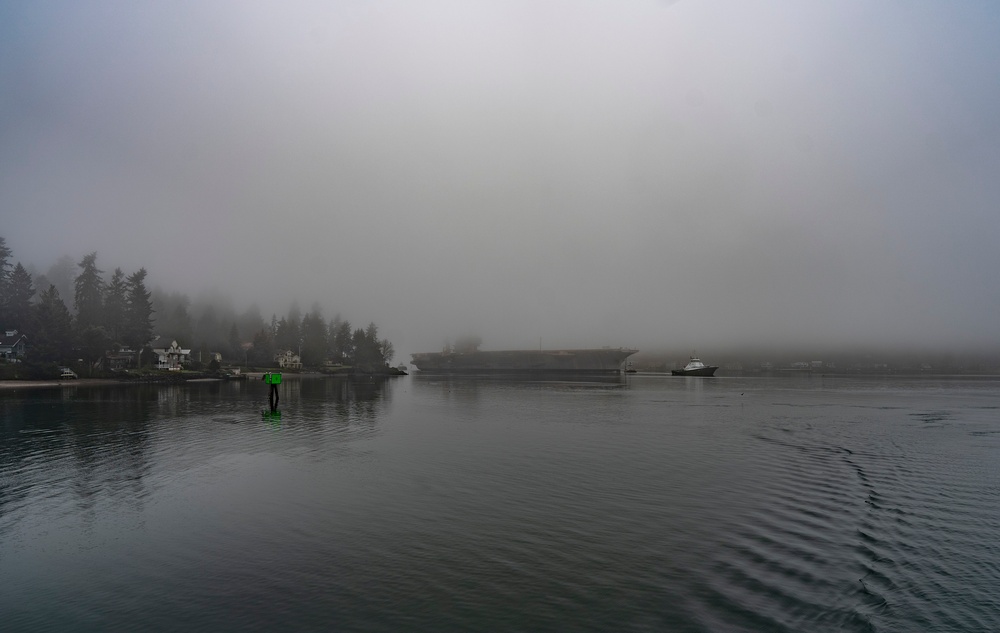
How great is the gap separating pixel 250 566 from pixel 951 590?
13.6 m

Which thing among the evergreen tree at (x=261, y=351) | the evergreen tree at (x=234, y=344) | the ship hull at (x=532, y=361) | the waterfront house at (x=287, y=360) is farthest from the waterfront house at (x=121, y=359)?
the ship hull at (x=532, y=361)

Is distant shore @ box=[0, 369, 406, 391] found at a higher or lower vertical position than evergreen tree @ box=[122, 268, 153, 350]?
lower

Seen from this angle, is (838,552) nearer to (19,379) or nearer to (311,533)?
(311,533)

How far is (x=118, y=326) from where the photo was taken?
10075cm

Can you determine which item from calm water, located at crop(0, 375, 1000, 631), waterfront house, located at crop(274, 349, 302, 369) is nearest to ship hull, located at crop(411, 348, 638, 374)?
waterfront house, located at crop(274, 349, 302, 369)

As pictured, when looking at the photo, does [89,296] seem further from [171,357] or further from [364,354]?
[364,354]

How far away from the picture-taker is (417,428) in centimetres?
3581

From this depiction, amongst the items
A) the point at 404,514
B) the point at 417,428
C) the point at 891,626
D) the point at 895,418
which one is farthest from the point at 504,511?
the point at 895,418

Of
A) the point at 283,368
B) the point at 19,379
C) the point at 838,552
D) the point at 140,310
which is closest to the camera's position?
the point at 838,552

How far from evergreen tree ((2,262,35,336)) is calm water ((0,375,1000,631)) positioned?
270 feet

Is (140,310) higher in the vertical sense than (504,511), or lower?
higher

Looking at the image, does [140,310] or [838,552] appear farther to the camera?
[140,310]

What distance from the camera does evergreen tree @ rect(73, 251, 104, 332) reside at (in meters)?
101

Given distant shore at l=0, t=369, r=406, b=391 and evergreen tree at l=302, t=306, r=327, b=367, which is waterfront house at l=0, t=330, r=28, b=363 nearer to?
distant shore at l=0, t=369, r=406, b=391
